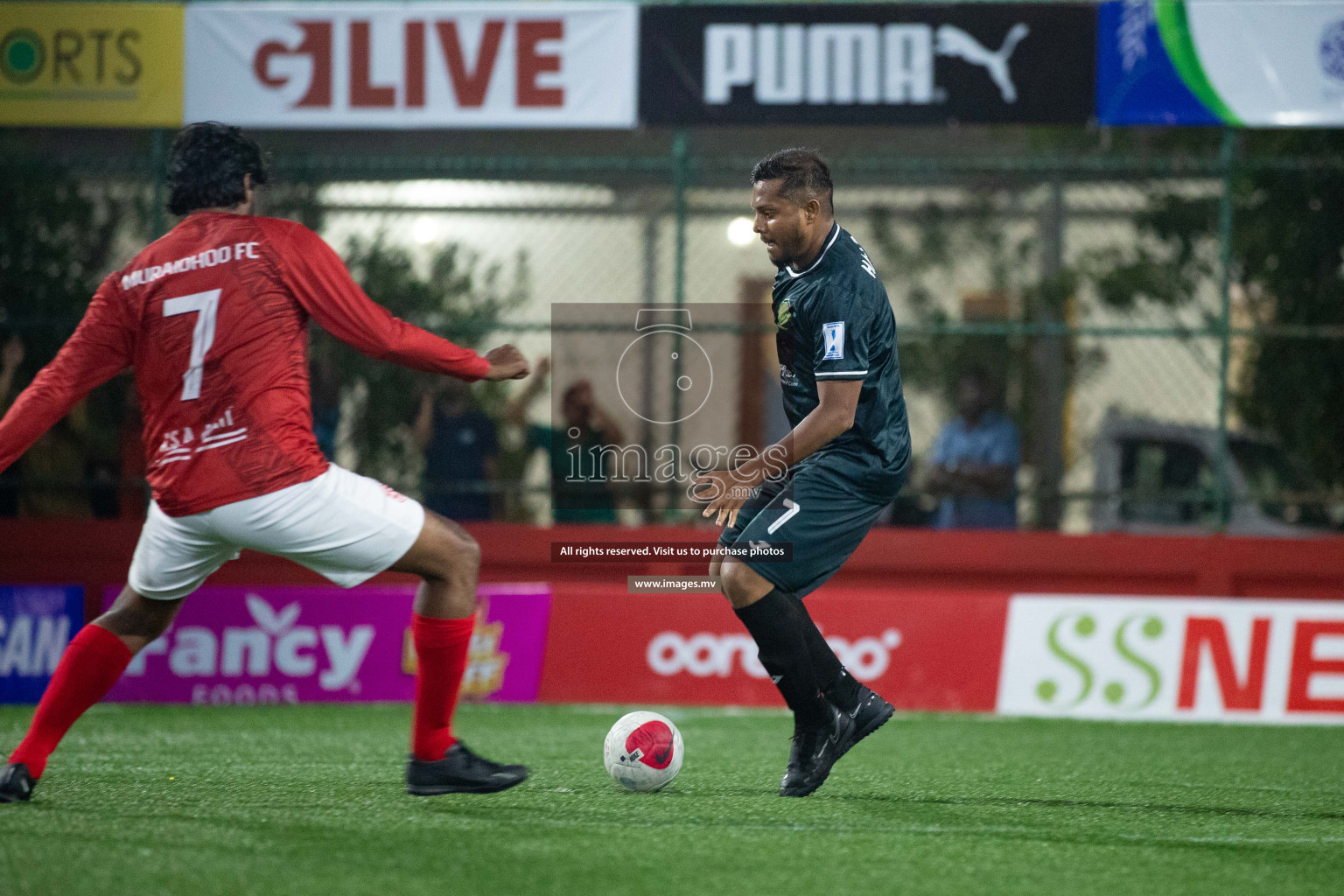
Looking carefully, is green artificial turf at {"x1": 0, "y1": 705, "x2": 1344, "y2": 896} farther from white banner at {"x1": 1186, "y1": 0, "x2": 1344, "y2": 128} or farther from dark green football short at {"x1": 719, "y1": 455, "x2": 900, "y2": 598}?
white banner at {"x1": 1186, "y1": 0, "x2": 1344, "y2": 128}

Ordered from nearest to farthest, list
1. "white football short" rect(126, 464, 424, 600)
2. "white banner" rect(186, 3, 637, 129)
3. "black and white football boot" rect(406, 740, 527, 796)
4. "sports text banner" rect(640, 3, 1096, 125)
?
"white football short" rect(126, 464, 424, 600) < "black and white football boot" rect(406, 740, 527, 796) < "sports text banner" rect(640, 3, 1096, 125) < "white banner" rect(186, 3, 637, 129)

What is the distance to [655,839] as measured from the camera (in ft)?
13.2

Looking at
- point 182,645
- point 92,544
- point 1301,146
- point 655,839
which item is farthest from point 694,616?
point 1301,146

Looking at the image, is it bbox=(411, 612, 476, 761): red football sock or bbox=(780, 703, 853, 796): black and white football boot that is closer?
bbox=(411, 612, 476, 761): red football sock

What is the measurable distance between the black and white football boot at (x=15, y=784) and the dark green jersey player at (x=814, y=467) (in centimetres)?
230

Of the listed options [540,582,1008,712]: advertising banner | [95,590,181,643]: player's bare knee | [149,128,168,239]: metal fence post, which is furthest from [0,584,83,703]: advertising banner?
[95,590,181,643]: player's bare knee

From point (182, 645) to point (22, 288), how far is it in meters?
2.95

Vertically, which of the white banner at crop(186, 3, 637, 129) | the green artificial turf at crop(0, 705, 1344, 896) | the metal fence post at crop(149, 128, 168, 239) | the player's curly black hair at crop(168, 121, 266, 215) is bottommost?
the green artificial turf at crop(0, 705, 1344, 896)

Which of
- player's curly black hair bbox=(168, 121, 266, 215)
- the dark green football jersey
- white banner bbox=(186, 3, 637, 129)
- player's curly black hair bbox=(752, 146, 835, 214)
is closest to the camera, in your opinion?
player's curly black hair bbox=(168, 121, 266, 215)

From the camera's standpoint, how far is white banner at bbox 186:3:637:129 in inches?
360

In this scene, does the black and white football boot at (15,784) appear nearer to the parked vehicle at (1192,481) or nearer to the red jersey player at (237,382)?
the red jersey player at (237,382)

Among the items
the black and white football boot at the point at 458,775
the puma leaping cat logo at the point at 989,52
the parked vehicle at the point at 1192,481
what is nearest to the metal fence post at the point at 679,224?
the puma leaping cat logo at the point at 989,52

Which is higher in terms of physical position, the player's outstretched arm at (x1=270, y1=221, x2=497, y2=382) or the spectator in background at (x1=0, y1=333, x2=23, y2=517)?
the player's outstretched arm at (x1=270, y1=221, x2=497, y2=382)

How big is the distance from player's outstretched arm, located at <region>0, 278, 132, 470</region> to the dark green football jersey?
2.12m
